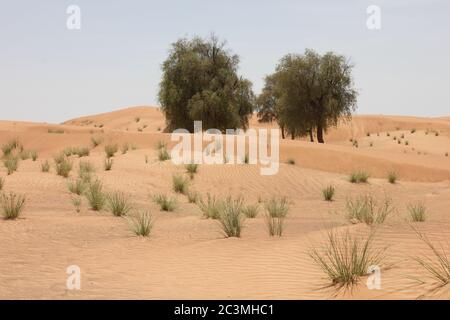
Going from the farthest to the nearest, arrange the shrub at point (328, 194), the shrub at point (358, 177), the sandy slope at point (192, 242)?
the shrub at point (358, 177), the shrub at point (328, 194), the sandy slope at point (192, 242)

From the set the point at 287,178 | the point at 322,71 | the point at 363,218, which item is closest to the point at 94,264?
the point at 363,218

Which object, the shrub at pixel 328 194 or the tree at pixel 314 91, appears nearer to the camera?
the shrub at pixel 328 194

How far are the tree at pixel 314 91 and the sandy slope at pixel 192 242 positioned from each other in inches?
763

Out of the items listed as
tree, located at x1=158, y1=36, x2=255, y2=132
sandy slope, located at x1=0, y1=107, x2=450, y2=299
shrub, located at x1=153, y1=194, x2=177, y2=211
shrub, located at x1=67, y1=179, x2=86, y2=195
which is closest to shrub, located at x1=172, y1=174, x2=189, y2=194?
sandy slope, located at x1=0, y1=107, x2=450, y2=299

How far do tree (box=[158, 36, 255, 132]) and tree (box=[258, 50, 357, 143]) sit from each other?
119 inches

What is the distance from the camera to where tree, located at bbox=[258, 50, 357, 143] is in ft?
137

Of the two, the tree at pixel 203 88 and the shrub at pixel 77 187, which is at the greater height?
the tree at pixel 203 88

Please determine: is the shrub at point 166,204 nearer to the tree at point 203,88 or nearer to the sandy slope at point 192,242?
the sandy slope at point 192,242

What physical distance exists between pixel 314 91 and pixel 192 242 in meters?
33.5

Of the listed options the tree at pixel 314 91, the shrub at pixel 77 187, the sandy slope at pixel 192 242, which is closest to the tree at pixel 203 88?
the tree at pixel 314 91

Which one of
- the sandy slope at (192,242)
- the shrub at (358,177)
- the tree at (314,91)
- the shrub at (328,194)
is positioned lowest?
the shrub at (328,194)

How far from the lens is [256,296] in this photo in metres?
6.36

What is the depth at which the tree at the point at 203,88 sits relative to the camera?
39766 millimetres

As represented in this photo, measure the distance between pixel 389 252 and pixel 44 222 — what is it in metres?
7.15
